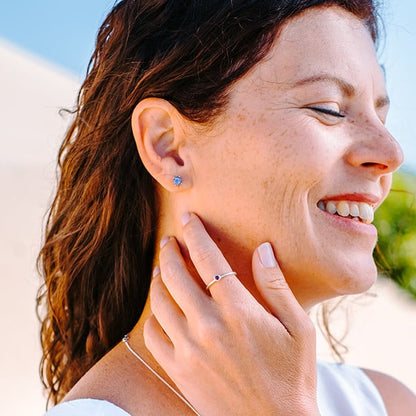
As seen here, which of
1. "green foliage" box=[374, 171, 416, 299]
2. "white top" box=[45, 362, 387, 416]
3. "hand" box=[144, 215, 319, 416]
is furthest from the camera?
"green foliage" box=[374, 171, 416, 299]

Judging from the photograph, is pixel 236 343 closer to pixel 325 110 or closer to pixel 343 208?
pixel 343 208

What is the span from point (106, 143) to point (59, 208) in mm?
499

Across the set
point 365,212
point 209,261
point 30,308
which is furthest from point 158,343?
point 30,308

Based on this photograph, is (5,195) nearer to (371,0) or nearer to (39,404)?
(39,404)

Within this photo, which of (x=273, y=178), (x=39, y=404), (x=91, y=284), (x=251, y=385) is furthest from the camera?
(x=39, y=404)

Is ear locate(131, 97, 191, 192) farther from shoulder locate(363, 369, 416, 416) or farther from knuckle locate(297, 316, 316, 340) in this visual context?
shoulder locate(363, 369, 416, 416)

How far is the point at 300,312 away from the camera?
78.9 inches

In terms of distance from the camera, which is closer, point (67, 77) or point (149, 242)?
point (149, 242)

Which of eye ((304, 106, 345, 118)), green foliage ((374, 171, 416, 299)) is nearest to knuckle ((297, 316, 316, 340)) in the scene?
eye ((304, 106, 345, 118))

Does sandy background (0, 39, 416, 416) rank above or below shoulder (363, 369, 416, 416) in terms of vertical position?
below

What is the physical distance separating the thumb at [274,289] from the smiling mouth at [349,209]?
0.21m

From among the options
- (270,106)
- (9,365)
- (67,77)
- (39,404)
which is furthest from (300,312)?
(67,77)

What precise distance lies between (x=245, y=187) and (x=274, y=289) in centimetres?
32

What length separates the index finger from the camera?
6.56ft
